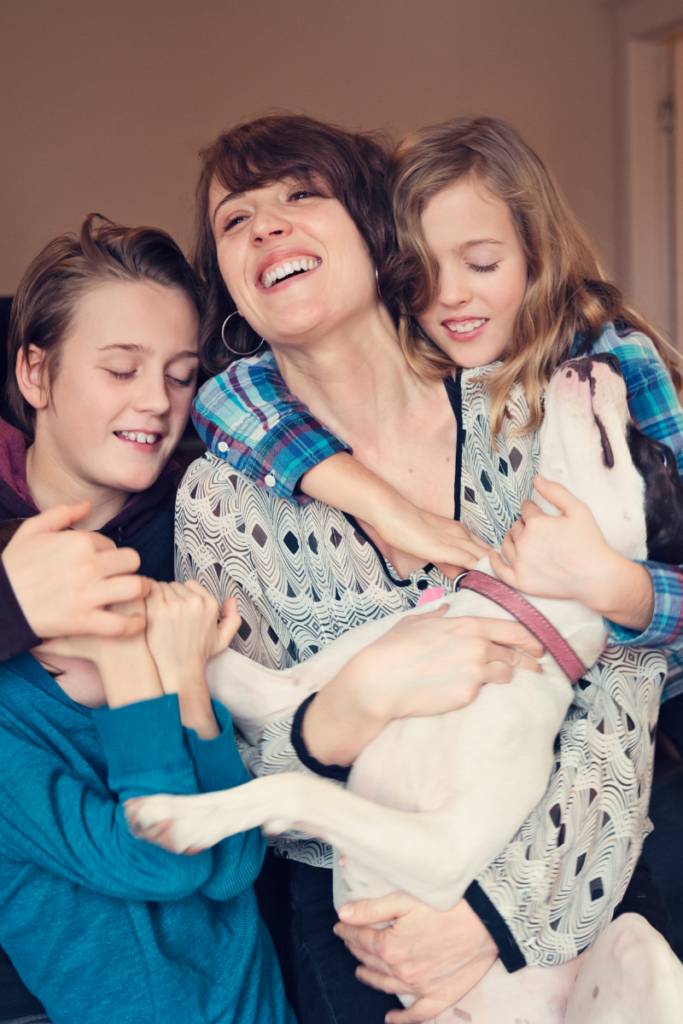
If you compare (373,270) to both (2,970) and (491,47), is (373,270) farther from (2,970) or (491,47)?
(491,47)

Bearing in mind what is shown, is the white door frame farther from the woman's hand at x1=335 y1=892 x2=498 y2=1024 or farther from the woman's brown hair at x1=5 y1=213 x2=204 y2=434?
the woman's hand at x1=335 y1=892 x2=498 y2=1024

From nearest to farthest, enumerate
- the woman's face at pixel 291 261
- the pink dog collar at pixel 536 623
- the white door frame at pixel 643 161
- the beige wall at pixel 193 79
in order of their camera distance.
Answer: the pink dog collar at pixel 536 623 < the woman's face at pixel 291 261 < the beige wall at pixel 193 79 < the white door frame at pixel 643 161

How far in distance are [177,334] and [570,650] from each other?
74 cm

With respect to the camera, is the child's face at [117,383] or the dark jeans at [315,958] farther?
the child's face at [117,383]

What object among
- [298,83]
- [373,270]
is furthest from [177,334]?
[298,83]

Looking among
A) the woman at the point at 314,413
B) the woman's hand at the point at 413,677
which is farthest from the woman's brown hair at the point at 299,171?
the woman's hand at the point at 413,677

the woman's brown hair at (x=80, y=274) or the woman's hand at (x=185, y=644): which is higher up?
the woman's brown hair at (x=80, y=274)

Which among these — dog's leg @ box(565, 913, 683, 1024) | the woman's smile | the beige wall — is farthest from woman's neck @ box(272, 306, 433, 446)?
the beige wall

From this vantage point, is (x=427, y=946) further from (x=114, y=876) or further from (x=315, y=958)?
(x=114, y=876)

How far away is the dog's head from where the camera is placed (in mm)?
1005

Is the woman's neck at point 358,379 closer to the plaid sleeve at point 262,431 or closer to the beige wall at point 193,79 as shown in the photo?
the plaid sleeve at point 262,431

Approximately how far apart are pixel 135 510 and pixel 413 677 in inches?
24.3

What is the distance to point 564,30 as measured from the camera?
376 centimetres

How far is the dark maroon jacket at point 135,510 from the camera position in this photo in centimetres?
125
